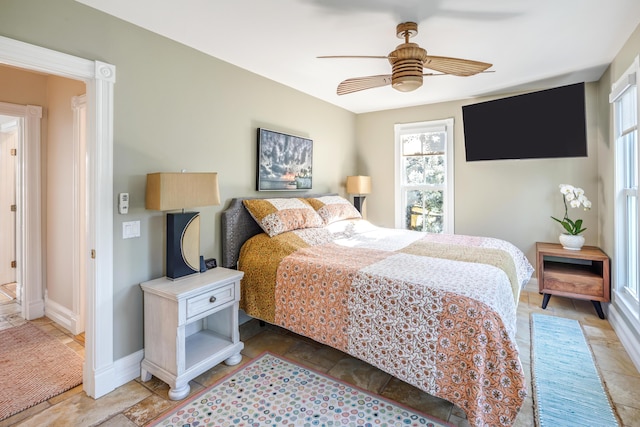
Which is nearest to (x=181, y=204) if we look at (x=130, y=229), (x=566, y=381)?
(x=130, y=229)

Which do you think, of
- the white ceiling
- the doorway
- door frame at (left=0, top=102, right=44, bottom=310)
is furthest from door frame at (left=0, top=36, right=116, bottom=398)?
the doorway

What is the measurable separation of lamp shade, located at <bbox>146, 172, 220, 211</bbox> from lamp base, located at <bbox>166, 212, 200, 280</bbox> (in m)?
0.16

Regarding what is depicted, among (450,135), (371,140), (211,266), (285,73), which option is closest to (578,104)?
(450,135)

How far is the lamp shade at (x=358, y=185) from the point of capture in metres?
4.70

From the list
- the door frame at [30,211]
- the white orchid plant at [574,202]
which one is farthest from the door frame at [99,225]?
the white orchid plant at [574,202]

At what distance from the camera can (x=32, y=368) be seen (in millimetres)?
2316

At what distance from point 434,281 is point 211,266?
5.55 feet

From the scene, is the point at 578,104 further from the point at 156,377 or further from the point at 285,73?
the point at 156,377

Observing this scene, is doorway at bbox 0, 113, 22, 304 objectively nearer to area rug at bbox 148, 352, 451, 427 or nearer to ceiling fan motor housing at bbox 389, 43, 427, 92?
area rug at bbox 148, 352, 451, 427

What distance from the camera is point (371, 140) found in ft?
16.7

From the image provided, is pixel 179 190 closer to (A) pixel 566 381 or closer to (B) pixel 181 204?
(B) pixel 181 204

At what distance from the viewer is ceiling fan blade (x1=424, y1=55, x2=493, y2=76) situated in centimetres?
224

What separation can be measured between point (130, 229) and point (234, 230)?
2.95 ft

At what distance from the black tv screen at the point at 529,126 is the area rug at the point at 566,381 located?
1.85m
